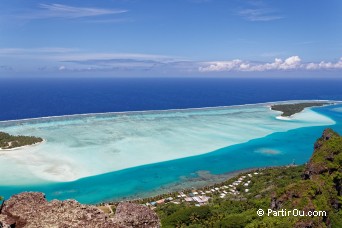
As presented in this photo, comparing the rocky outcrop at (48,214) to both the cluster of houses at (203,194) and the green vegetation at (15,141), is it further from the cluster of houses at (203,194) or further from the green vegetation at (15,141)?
the green vegetation at (15,141)

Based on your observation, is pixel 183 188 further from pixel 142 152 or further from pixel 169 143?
Result: pixel 169 143

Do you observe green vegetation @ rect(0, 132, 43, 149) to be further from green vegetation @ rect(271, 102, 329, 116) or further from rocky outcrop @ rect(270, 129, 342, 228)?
green vegetation @ rect(271, 102, 329, 116)

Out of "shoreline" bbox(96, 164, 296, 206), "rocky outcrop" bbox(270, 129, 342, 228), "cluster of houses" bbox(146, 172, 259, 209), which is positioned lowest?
"shoreline" bbox(96, 164, 296, 206)

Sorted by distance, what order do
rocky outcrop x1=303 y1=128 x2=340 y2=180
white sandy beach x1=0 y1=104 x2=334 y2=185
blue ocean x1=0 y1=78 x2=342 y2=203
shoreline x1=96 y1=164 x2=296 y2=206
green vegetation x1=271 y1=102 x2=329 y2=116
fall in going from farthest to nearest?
green vegetation x1=271 y1=102 x2=329 y2=116
white sandy beach x1=0 y1=104 x2=334 y2=185
blue ocean x1=0 y1=78 x2=342 y2=203
shoreline x1=96 y1=164 x2=296 y2=206
rocky outcrop x1=303 y1=128 x2=340 y2=180

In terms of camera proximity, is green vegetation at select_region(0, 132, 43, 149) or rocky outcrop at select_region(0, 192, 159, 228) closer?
rocky outcrop at select_region(0, 192, 159, 228)

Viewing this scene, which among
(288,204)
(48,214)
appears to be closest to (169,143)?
(288,204)

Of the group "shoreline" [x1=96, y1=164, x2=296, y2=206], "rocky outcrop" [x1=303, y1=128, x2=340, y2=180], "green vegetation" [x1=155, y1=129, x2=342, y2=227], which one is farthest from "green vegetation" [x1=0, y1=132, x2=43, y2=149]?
"rocky outcrop" [x1=303, y1=128, x2=340, y2=180]

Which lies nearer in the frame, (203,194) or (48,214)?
(48,214)
